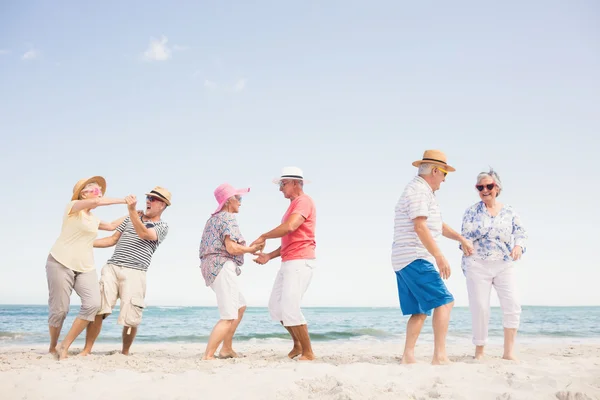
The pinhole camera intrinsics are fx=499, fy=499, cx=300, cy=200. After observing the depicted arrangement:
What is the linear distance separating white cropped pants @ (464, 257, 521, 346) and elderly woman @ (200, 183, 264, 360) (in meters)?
2.44

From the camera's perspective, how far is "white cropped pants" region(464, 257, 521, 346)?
5.49 metres

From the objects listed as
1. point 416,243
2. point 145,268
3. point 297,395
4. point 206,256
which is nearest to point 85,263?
point 145,268

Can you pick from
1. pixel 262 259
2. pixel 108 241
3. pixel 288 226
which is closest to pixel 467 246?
pixel 288 226

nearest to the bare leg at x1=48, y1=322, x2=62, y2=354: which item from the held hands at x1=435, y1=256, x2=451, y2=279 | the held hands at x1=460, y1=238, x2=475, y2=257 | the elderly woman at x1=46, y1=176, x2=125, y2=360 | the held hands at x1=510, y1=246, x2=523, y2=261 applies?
the elderly woman at x1=46, y1=176, x2=125, y2=360

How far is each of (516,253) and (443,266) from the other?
1.40 meters

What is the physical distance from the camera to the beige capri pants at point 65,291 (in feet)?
17.9

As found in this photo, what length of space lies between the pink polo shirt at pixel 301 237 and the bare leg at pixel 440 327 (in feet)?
4.95

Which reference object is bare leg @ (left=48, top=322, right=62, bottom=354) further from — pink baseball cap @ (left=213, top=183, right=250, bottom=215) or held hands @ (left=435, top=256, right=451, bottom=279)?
held hands @ (left=435, top=256, right=451, bottom=279)

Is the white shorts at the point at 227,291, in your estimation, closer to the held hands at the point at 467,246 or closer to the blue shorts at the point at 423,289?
the blue shorts at the point at 423,289

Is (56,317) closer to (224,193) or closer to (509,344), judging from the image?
(224,193)

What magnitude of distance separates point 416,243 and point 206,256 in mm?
2304

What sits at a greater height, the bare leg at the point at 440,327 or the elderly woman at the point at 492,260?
the elderly woman at the point at 492,260

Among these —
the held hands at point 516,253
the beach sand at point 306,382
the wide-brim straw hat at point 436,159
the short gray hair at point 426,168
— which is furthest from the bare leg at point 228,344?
the held hands at point 516,253

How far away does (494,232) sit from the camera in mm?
5465
